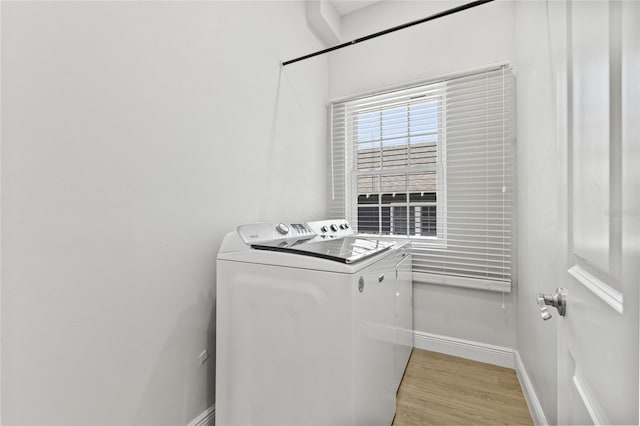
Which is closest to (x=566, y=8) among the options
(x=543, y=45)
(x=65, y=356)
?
(x=543, y=45)

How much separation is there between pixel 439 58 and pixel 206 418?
9.97ft

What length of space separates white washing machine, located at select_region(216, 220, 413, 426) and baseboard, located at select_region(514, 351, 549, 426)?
779mm

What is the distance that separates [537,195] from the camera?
1.51 metres

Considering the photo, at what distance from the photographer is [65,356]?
957 mm

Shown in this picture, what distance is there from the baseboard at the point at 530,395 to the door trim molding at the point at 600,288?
128 centimetres

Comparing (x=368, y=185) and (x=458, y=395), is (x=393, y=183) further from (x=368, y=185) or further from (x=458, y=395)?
(x=458, y=395)

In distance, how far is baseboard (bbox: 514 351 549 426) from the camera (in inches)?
57.3

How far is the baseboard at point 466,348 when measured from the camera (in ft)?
6.81

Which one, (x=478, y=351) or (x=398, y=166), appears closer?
(x=478, y=351)

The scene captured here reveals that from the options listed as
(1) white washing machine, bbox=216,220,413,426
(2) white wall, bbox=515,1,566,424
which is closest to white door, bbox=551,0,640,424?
(2) white wall, bbox=515,1,566,424

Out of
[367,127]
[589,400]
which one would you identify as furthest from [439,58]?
[589,400]

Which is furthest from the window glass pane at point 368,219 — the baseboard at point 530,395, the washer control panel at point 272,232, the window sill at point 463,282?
the baseboard at point 530,395

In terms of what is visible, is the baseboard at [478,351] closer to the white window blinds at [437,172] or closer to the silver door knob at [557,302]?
the white window blinds at [437,172]

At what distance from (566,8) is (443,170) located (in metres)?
1.65
